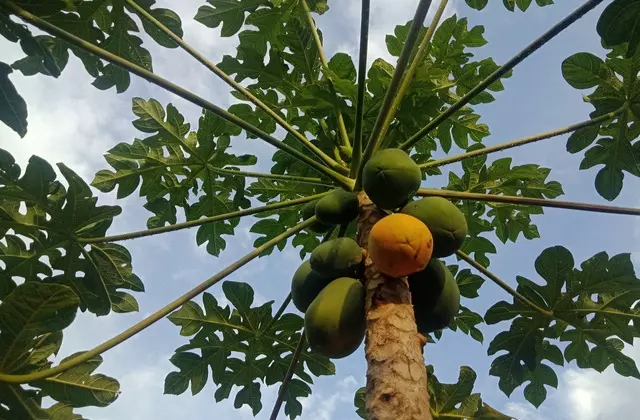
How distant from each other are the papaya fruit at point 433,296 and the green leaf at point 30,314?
131 cm

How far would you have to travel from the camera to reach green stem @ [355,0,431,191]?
2.03m

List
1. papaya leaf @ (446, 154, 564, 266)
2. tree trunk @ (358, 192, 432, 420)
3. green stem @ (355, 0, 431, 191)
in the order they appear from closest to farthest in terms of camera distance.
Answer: tree trunk @ (358, 192, 432, 420) < green stem @ (355, 0, 431, 191) < papaya leaf @ (446, 154, 564, 266)

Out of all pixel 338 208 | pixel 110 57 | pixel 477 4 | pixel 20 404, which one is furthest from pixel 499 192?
pixel 20 404

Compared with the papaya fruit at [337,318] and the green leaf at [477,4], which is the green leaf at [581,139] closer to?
the green leaf at [477,4]

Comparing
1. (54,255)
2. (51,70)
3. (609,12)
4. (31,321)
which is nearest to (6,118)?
(51,70)

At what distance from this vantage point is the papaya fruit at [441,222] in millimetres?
2369

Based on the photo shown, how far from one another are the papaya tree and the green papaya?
0.01 meters

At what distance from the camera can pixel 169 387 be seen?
3.45m

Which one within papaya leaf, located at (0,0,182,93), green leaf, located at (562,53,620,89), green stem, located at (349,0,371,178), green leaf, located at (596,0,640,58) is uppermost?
papaya leaf, located at (0,0,182,93)

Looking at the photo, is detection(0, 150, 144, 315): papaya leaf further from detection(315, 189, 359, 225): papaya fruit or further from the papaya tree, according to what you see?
detection(315, 189, 359, 225): papaya fruit

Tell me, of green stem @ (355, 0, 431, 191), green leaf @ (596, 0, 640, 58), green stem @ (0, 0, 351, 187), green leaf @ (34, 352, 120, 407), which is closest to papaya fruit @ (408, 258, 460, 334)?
green stem @ (355, 0, 431, 191)

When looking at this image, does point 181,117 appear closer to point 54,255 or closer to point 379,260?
point 54,255

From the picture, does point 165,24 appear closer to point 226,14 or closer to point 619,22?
point 226,14

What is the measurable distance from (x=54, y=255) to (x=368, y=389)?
2.00 m
